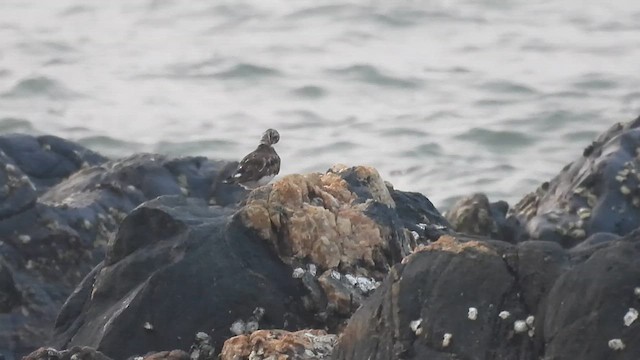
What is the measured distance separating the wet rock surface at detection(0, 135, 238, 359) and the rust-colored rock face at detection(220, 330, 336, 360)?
6.37 feet

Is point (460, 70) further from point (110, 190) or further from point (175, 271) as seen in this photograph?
point (175, 271)

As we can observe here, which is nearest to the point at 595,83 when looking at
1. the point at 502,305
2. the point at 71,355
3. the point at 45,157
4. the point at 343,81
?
the point at 343,81

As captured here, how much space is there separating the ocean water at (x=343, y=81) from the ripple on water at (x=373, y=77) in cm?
2

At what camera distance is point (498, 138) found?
13.7 metres

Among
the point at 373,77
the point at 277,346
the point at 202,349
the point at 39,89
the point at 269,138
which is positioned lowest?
the point at 39,89

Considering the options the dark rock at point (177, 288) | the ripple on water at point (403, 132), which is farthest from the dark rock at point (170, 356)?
the ripple on water at point (403, 132)

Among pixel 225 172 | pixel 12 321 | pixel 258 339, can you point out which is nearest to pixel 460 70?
pixel 225 172

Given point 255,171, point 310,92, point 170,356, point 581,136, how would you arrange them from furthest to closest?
point 310,92
point 581,136
point 255,171
point 170,356

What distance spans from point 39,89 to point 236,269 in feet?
35.4

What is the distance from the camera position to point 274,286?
18.0ft

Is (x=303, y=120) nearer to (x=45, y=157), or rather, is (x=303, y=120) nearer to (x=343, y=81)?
(x=343, y=81)

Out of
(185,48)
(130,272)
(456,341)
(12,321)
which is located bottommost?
(185,48)

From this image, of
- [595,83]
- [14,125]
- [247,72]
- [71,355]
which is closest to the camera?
[71,355]

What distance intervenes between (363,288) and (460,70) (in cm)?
1061
